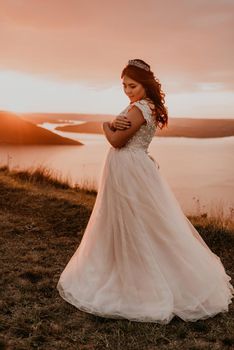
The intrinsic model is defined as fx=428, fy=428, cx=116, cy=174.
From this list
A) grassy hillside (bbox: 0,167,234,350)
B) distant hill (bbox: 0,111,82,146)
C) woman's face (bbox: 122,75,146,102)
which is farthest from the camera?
distant hill (bbox: 0,111,82,146)

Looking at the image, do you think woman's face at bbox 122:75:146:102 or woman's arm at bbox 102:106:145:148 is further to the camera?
woman's face at bbox 122:75:146:102

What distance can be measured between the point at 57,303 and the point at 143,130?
2.14 m

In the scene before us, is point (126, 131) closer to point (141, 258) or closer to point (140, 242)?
point (140, 242)

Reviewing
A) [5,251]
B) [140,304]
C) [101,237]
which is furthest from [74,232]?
[140,304]

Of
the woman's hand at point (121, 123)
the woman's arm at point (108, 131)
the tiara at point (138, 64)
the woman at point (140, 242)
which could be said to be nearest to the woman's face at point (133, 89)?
the woman at point (140, 242)

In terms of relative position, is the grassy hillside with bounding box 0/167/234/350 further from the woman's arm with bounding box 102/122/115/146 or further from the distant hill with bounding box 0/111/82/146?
the distant hill with bounding box 0/111/82/146

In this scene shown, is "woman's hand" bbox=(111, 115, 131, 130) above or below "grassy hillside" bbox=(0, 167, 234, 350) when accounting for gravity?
above

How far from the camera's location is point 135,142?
4.51 m

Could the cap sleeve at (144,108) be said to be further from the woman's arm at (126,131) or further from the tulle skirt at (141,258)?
the tulle skirt at (141,258)

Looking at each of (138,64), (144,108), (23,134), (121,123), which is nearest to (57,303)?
(121,123)

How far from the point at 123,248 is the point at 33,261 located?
7.23ft

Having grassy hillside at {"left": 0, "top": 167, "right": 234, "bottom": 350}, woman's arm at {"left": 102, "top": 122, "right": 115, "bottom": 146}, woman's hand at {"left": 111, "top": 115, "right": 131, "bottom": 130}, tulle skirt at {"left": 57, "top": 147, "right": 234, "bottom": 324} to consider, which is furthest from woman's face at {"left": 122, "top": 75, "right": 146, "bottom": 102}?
grassy hillside at {"left": 0, "top": 167, "right": 234, "bottom": 350}

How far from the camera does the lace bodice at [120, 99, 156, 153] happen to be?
14.1ft

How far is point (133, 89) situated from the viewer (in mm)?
4402
